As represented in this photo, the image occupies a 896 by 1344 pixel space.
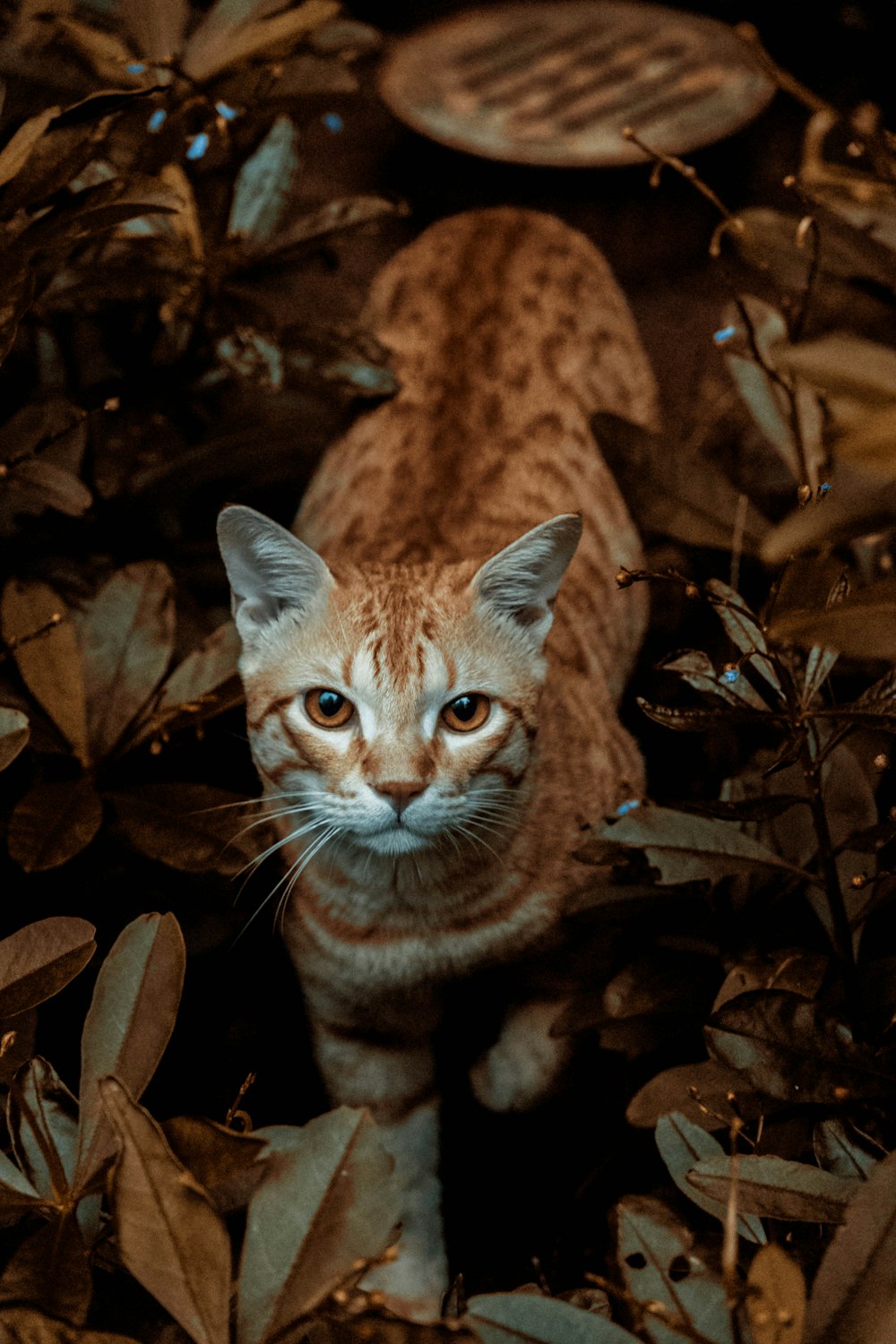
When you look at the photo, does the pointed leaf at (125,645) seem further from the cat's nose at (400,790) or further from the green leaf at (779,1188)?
the green leaf at (779,1188)

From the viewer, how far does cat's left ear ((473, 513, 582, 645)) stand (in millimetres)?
1441

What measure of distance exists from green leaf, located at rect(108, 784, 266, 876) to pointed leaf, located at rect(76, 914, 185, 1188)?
0.26m

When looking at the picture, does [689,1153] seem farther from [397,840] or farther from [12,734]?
[12,734]

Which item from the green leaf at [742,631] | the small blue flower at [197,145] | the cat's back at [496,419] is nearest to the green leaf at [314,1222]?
the green leaf at [742,631]

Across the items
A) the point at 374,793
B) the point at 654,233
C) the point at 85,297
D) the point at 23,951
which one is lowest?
the point at 654,233

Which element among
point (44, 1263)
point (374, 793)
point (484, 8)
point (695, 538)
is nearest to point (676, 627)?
point (695, 538)

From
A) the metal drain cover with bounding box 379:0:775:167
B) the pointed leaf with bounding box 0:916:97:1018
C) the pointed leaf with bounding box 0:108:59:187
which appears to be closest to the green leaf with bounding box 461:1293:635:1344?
the pointed leaf with bounding box 0:916:97:1018

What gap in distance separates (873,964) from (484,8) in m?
3.62

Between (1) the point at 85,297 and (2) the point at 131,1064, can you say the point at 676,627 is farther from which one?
(2) the point at 131,1064

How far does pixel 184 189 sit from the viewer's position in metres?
1.87

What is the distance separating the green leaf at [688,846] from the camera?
1.24m

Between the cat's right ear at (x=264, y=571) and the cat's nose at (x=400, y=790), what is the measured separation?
1.00 ft

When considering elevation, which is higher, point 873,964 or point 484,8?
point 484,8

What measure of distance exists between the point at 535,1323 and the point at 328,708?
0.79 m
